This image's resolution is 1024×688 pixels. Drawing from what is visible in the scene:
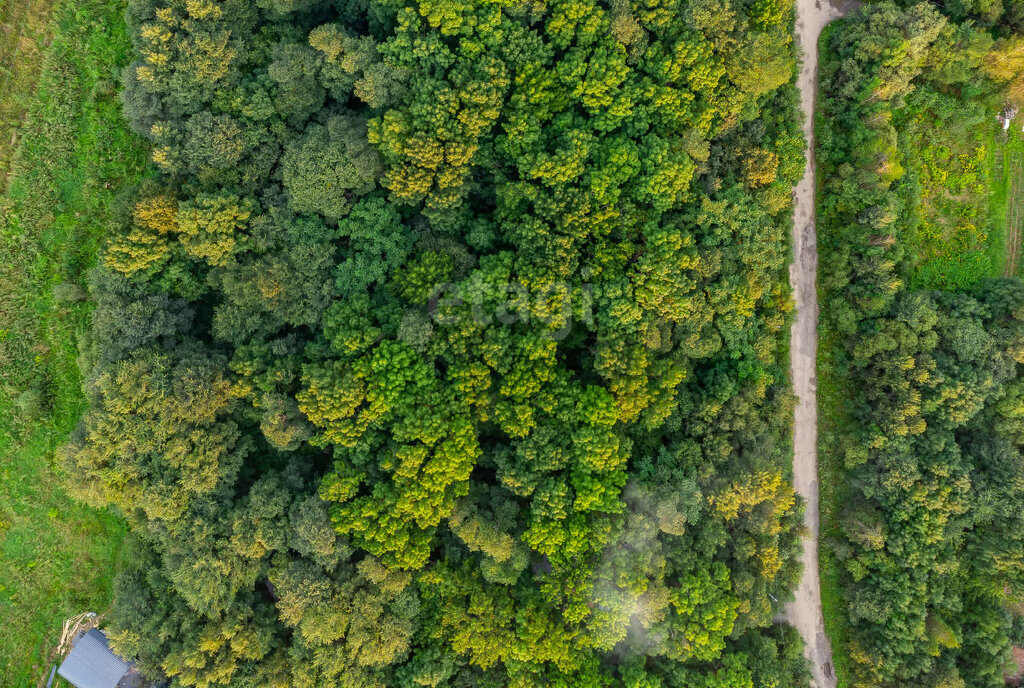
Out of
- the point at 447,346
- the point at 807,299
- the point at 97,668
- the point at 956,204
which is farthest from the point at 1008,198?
the point at 97,668

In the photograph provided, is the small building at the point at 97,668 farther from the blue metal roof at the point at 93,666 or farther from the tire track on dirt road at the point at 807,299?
the tire track on dirt road at the point at 807,299

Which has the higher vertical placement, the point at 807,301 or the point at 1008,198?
A: the point at 1008,198

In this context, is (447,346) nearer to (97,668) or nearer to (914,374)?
(97,668)

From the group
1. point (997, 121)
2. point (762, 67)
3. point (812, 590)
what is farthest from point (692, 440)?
point (997, 121)

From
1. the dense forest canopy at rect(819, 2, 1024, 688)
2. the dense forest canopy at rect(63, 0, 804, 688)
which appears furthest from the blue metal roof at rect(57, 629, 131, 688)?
the dense forest canopy at rect(819, 2, 1024, 688)

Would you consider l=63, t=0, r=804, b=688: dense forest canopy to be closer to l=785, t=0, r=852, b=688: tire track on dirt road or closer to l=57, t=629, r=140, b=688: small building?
l=57, t=629, r=140, b=688: small building
